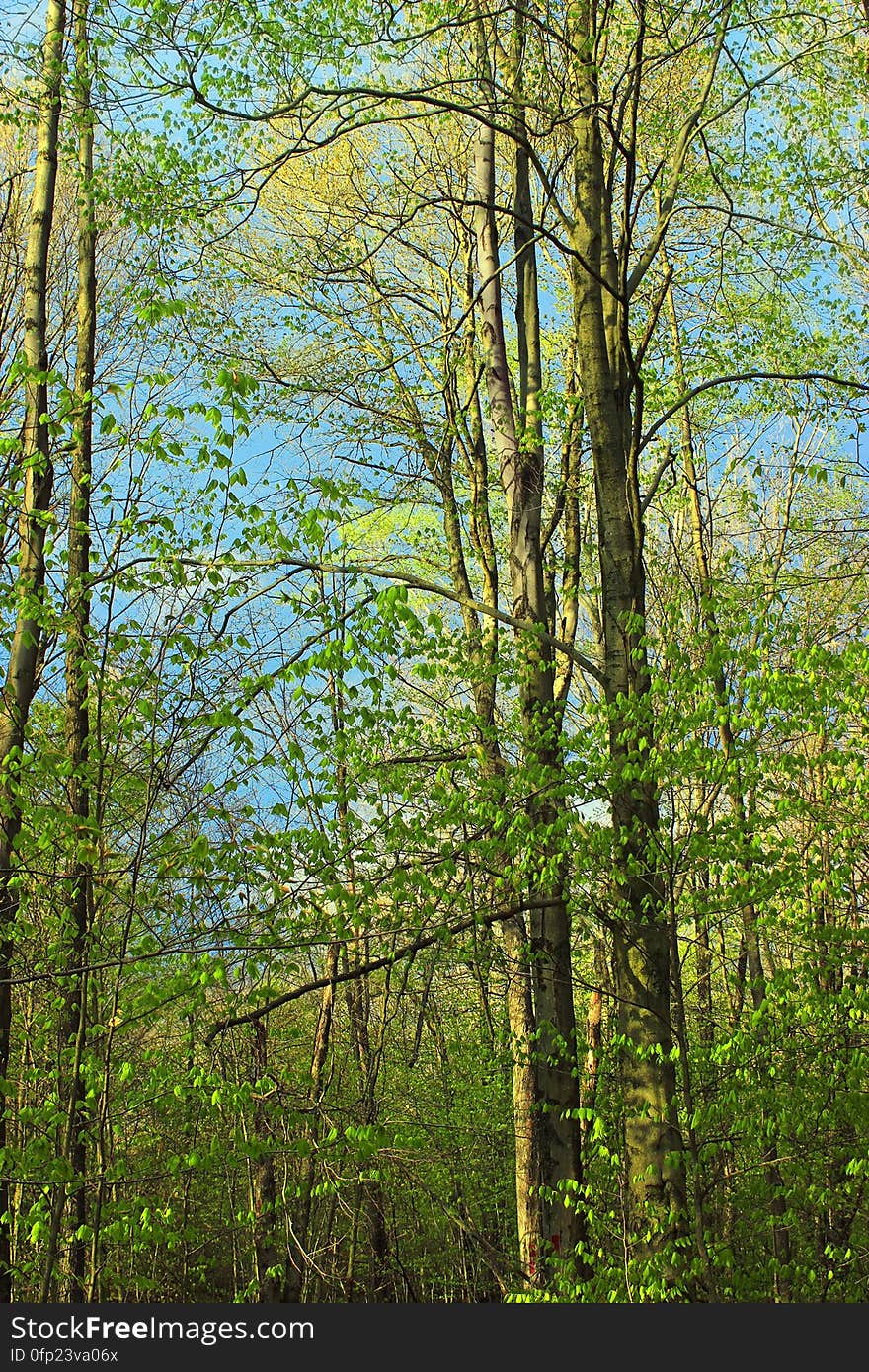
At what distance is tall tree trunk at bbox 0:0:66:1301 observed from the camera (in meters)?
5.32

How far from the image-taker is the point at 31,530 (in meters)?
6.91

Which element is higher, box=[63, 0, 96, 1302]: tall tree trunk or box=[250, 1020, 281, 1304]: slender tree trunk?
box=[63, 0, 96, 1302]: tall tree trunk

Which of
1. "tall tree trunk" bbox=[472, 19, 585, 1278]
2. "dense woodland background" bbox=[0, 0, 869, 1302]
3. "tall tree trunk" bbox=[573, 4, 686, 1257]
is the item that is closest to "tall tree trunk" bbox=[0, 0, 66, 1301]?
"dense woodland background" bbox=[0, 0, 869, 1302]

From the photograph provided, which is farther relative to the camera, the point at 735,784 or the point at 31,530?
the point at 31,530

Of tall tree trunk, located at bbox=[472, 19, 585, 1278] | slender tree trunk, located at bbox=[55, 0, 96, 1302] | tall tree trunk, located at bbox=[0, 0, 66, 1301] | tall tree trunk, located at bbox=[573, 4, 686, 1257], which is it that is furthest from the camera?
tall tree trunk, located at bbox=[472, 19, 585, 1278]

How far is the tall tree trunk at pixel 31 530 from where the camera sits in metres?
5.32

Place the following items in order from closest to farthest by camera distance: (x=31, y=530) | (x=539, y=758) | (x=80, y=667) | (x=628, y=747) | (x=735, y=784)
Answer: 1. (x=80, y=667)
2. (x=628, y=747)
3. (x=735, y=784)
4. (x=31, y=530)
5. (x=539, y=758)

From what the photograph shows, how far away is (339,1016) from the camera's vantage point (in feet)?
31.6

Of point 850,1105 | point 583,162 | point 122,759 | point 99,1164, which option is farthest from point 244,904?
point 583,162

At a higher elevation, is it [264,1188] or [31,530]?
[31,530]

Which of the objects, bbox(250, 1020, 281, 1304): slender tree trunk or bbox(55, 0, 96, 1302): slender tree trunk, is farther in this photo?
bbox(250, 1020, 281, 1304): slender tree trunk

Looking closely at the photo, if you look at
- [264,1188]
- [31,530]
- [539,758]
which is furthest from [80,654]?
[264,1188]

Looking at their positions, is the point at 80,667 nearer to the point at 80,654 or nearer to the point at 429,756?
the point at 80,654

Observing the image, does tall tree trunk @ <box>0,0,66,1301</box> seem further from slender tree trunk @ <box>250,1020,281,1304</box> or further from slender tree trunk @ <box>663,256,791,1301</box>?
slender tree trunk @ <box>663,256,791,1301</box>
